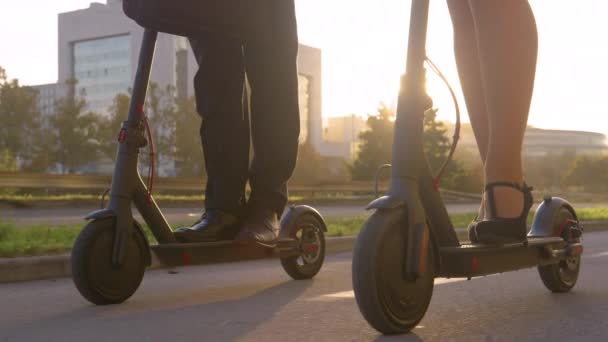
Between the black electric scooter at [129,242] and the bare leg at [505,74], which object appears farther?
the black electric scooter at [129,242]

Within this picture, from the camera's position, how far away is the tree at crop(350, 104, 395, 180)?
168 ft

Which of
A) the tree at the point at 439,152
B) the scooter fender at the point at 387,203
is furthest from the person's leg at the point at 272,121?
the tree at the point at 439,152

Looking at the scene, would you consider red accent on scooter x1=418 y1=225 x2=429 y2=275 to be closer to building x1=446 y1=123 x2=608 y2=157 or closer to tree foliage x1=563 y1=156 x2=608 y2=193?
tree foliage x1=563 y1=156 x2=608 y2=193

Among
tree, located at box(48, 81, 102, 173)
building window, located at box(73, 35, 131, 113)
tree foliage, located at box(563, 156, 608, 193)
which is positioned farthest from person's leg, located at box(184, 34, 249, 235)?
building window, located at box(73, 35, 131, 113)

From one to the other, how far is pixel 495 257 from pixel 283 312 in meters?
0.78

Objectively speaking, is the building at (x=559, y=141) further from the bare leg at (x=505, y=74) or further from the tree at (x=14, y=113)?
the bare leg at (x=505, y=74)

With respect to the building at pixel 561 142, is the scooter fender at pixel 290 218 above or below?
below

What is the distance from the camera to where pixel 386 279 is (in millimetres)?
2420

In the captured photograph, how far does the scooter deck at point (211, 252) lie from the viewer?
11.6 ft

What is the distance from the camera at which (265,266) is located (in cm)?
530

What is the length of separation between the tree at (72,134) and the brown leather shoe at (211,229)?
5130 cm

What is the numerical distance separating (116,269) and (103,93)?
124166mm

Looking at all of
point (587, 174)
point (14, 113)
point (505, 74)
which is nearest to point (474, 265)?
point (505, 74)

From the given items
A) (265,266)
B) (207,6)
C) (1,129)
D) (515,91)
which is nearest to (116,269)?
→ (207,6)
